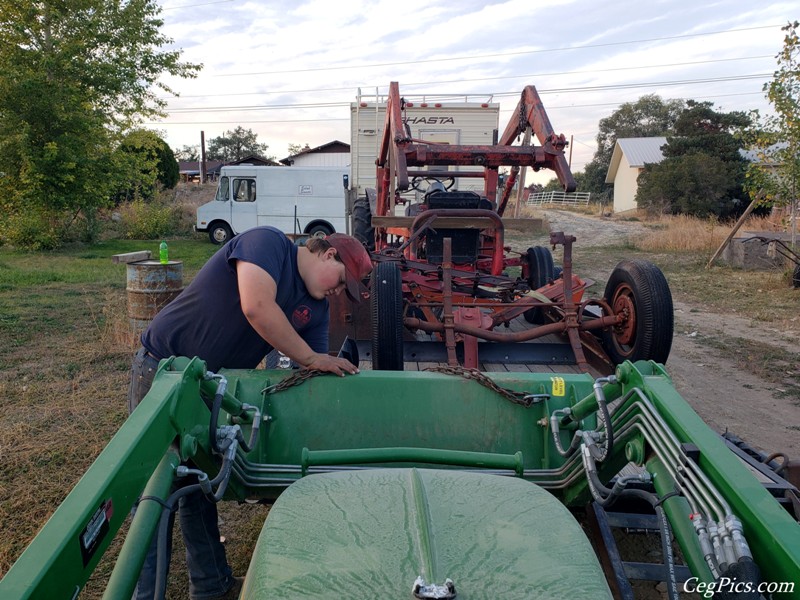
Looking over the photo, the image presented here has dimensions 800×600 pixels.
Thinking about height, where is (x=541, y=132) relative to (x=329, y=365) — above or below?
above

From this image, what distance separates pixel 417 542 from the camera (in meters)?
1.20

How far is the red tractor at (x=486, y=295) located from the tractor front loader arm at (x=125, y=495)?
2.35m

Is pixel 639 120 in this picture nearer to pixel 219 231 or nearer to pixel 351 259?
pixel 219 231

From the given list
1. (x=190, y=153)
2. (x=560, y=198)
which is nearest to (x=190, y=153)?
(x=190, y=153)

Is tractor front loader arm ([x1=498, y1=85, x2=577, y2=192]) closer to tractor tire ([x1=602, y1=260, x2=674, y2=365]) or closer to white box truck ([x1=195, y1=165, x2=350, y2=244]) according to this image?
tractor tire ([x1=602, y1=260, x2=674, y2=365])

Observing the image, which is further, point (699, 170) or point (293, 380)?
point (699, 170)

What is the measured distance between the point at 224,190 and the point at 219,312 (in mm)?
17590

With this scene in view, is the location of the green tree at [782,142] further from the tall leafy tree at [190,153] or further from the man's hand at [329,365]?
the tall leafy tree at [190,153]

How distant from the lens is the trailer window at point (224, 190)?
754 inches

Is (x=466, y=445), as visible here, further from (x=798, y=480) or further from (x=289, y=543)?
(x=798, y=480)

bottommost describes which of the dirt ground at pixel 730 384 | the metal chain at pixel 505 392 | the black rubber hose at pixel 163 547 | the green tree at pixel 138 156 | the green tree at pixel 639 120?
the dirt ground at pixel 730 384

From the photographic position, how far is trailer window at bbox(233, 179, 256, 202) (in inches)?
749

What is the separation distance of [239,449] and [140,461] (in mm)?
610

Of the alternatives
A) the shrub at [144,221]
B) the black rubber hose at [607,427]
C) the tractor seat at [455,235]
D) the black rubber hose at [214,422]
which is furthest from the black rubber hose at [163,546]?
the shrub at [144,221]
